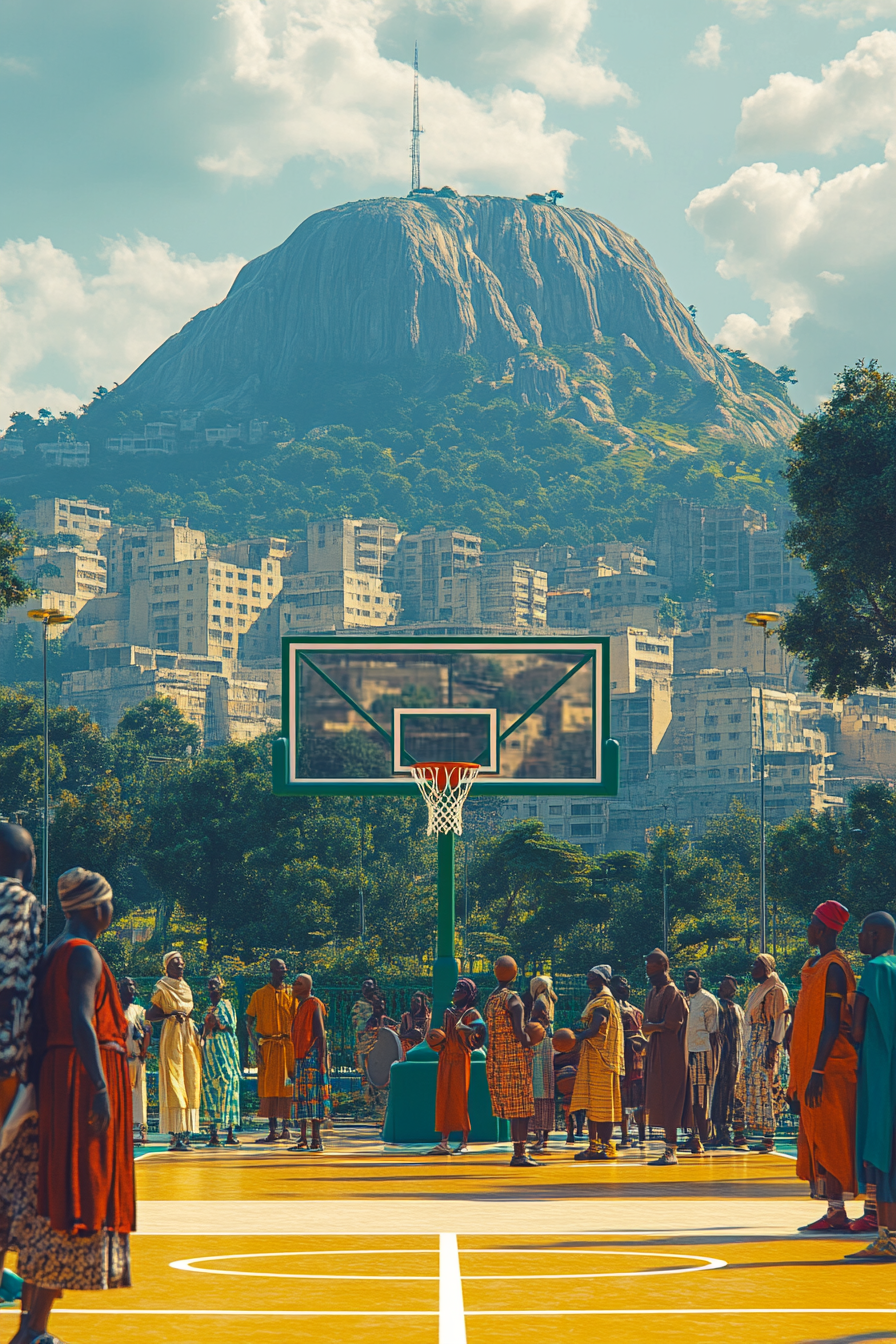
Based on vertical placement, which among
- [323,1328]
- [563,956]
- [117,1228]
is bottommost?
[563,956]

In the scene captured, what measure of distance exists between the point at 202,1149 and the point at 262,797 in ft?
162

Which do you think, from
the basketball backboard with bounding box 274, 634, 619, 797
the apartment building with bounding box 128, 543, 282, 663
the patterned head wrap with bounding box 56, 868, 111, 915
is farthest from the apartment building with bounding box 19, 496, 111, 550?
the patterned head wrap with bounding box 56, 868, 111, 915

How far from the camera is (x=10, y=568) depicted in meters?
27.4

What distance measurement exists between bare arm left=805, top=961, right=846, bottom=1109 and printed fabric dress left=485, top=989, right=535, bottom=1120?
4894mm

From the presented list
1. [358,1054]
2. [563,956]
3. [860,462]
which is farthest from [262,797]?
[358,1054]

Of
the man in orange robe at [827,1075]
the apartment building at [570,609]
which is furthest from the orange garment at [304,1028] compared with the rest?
the apartment building at [570,609]

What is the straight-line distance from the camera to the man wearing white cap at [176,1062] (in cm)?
1472

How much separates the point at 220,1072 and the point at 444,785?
3650mm

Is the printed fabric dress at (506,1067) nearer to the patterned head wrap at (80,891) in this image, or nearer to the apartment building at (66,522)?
the patterned head wrap at (80,891)

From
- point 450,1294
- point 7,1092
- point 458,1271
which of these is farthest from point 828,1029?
point 7,1092

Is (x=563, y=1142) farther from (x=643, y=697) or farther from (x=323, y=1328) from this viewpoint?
(x=643, y=697)

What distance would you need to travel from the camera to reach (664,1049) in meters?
13.8

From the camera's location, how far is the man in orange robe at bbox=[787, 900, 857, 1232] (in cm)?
871

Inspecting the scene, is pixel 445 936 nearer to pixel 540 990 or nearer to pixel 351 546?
pixel 540 990
